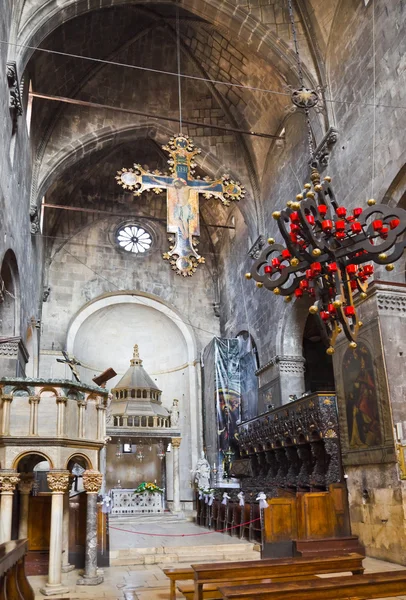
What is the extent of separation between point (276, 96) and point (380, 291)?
349 inches

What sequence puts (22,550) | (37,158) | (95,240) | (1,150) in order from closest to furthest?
1. (22,550)
2. (1,150)
3. (37,158)
4. (95,240)

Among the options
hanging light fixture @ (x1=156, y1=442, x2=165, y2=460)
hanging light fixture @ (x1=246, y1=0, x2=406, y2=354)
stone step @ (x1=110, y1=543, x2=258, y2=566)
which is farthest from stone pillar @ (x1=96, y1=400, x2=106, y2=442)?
hanging light fixture @ (x1=156, y1=442, x2=165, y2=460)

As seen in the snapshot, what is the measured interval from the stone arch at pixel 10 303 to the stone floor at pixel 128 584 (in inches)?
250

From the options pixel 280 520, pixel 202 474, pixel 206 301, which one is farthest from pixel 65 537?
pixel 206 301

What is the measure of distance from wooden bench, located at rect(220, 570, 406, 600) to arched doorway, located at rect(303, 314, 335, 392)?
1512cm

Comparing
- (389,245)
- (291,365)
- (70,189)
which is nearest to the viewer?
(389,245)

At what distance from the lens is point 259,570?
18.8 feet

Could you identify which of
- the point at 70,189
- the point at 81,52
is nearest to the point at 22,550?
the point at 81,52

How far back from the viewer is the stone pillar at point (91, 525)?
8163mm

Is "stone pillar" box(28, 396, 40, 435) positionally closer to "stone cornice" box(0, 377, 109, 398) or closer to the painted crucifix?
"stone cornice" box(0, 377, 109, 398)

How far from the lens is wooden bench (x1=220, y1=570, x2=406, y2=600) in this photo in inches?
170

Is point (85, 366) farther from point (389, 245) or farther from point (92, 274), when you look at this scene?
point (389, 245)

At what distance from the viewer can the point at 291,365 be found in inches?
644

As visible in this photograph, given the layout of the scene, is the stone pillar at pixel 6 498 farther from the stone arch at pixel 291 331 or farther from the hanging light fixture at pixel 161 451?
the hanging light fixture at pixel 161 451
